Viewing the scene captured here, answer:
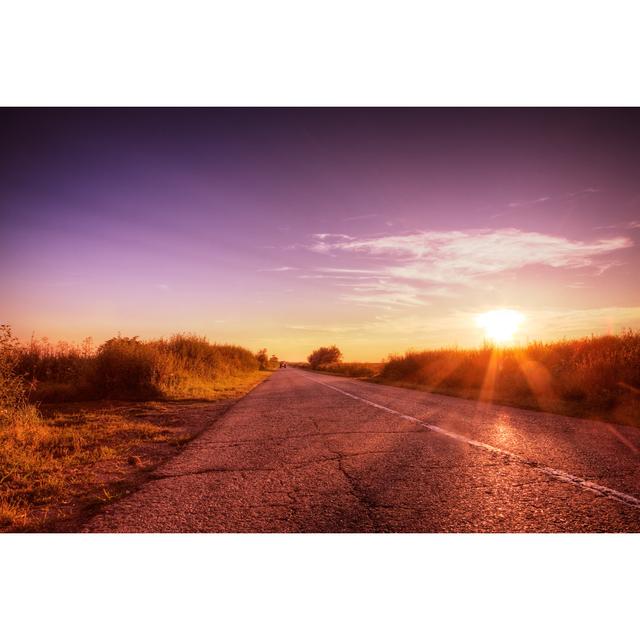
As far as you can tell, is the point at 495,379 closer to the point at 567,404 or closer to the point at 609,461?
the point at 567,404

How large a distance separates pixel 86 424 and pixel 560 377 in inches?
506

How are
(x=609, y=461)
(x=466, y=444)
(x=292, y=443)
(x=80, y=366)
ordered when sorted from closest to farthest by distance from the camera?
1. (x=609, y=461)
2. (x=466, y=444)
3. (x=292, y=443)
4. (x=80, y=366)

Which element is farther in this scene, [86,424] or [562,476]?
[86,424]

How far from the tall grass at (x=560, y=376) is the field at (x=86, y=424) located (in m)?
8.48

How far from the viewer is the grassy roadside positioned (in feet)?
12.3

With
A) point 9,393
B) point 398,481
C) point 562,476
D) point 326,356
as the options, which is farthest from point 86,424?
point 326,356

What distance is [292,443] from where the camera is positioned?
608 cm

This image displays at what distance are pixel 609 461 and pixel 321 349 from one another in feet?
317

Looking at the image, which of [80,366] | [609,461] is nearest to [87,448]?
[609,461]

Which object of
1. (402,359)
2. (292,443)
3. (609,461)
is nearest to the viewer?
(609,461)

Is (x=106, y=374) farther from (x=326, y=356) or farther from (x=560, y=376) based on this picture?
(x=326, y=356)

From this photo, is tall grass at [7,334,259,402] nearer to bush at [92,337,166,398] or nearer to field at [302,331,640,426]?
bush at [92,337,166,398]

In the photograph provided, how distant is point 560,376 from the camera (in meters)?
12.6

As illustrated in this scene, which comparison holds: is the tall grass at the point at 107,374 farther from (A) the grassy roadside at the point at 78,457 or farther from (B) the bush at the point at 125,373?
(A) the grassy roadside at the point at 78,457
